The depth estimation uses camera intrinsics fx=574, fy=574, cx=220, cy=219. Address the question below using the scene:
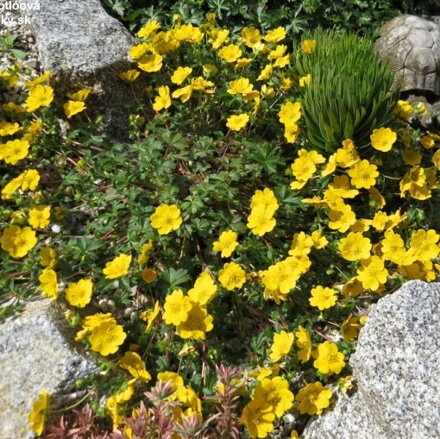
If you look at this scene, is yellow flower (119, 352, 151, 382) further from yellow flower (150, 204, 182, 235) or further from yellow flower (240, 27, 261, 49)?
yellow flower (240, 27, 261, 49)

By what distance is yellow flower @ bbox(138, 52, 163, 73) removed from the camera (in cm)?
362

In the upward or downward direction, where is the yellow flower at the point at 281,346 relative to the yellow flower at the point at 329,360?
upward

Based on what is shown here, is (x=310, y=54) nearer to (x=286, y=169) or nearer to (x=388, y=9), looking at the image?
(x=286, y=169)

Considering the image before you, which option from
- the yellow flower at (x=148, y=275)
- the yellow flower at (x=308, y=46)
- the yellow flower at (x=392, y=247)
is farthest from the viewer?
the yellow flower at (x=308, y=46)

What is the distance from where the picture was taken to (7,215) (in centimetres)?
312

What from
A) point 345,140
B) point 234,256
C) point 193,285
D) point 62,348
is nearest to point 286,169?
point 345,140

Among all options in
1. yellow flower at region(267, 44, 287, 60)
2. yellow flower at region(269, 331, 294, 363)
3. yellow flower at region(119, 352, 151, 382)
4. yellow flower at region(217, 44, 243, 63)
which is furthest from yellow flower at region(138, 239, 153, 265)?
yellow flower at region(267, 44, 287, 60)

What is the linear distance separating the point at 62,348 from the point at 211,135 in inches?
67.4

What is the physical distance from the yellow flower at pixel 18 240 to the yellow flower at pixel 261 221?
1122 millimetres

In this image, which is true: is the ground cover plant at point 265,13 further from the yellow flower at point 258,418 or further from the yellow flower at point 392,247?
the yellow flower at point 258,418

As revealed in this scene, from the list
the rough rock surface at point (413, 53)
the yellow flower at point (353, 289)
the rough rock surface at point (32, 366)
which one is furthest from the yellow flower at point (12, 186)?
the rough rock surface at point (413, 53)

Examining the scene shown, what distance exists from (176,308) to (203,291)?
0.16 meters

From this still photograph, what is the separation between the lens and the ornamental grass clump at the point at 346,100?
3.24m

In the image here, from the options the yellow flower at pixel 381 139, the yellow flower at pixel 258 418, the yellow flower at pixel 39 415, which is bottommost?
the yellow flower at pixel 258 418
